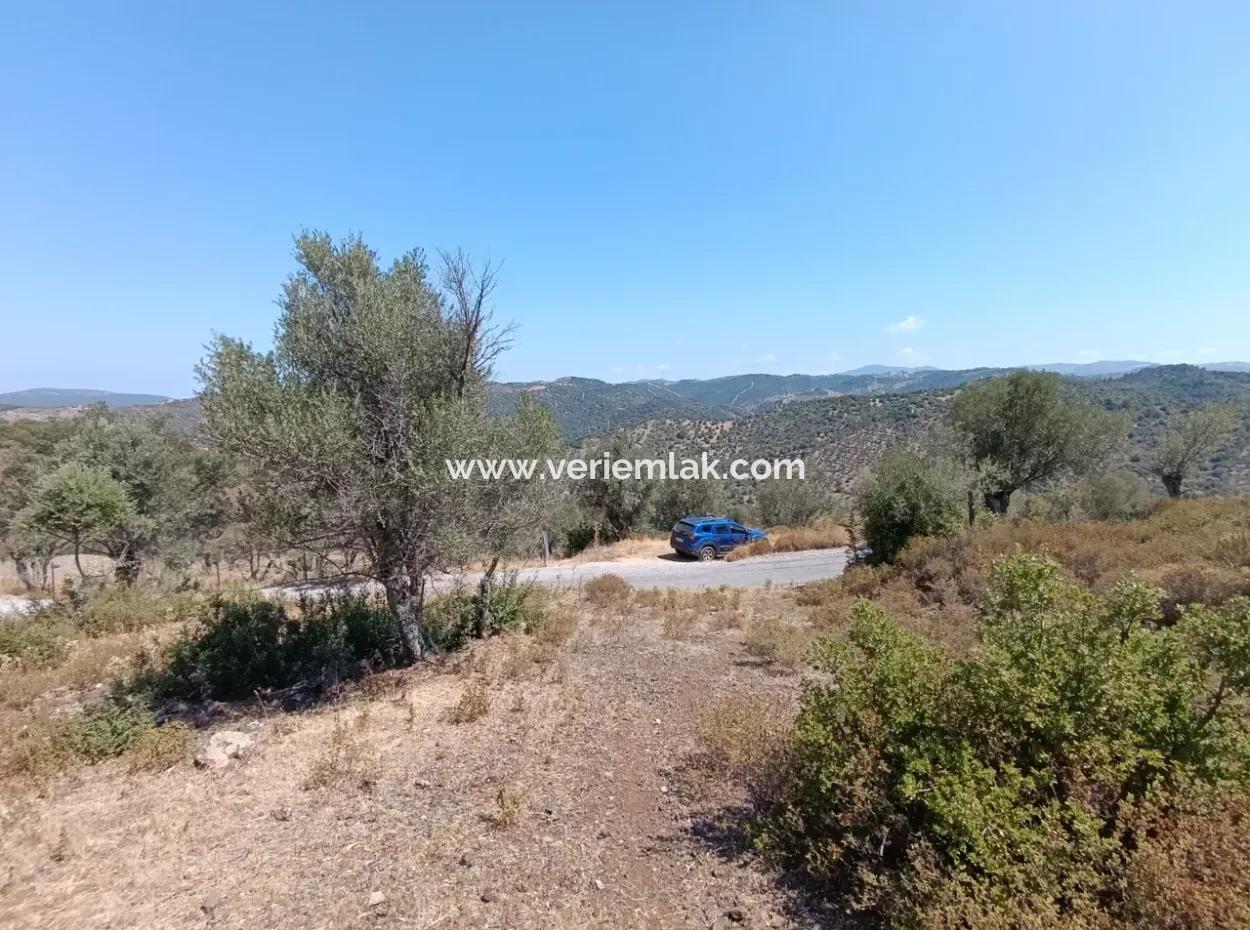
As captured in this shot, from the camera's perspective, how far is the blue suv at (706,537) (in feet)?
62.5

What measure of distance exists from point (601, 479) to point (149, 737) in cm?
1988

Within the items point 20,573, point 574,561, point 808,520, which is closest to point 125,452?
point 20,573

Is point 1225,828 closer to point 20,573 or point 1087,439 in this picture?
point 1087,439

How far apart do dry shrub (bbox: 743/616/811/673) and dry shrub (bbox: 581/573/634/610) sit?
3245 millimetres

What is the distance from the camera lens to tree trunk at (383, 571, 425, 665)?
7.30 meters

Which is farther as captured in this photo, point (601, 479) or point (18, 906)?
point (601, 479)

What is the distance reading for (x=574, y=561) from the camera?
65.1ft

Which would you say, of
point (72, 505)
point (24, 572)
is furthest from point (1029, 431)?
point (24, 572)

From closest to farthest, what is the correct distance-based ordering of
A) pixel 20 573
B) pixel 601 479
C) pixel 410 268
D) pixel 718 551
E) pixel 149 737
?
pixel 149 737
pixel 410 268
pixel 718 551
pixel 20 573
pixel 601 479

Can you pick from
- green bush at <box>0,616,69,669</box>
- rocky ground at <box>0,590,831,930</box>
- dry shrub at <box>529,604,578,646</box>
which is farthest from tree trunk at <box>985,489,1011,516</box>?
green bush at <box>0,616,69,669</box>

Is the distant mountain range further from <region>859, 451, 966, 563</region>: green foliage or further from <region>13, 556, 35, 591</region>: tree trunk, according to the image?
<region>859, 451, 966, 563</region>: green foliage

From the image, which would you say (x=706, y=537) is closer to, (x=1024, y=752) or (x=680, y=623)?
(x=680, y=623)

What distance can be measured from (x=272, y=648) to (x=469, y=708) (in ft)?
11.5

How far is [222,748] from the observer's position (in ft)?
18.3
